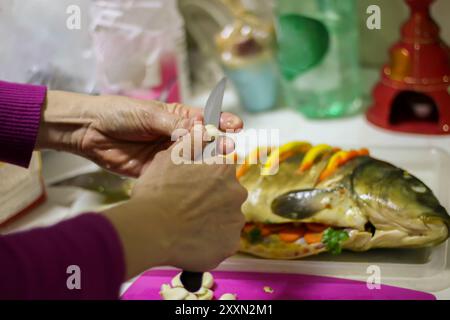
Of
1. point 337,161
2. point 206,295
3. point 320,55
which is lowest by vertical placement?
point 206,295

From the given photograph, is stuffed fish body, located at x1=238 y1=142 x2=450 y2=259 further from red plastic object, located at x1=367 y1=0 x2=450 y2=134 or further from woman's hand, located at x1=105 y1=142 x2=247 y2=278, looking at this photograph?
red plastic object, located at x1=367 y1=0 x2=450 y2=134

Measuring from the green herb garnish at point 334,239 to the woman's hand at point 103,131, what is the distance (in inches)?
8.6

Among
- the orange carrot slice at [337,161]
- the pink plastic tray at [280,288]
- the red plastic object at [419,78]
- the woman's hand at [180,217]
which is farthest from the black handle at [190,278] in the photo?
the red plastic object at [419,78]

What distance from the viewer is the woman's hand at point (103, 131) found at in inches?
32.2

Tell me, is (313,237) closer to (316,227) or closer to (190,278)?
(316,227)

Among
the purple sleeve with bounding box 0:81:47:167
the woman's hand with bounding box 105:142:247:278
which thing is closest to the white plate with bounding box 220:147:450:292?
the woman's hand with bounding box 105:142:247:278

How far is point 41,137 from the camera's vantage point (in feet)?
2.75

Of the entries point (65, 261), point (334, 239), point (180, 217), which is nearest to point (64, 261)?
point (65, 261)

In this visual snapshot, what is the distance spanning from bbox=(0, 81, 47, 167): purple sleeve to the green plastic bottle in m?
0.50

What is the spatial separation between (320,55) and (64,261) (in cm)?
74

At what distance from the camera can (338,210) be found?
0.81 meters

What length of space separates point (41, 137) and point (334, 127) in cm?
54

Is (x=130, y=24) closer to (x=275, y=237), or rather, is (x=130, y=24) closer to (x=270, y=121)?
(x=270, y=121)

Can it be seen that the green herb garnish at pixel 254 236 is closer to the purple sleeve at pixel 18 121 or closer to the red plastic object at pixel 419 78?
the purple sleeve at pixel 18 121
